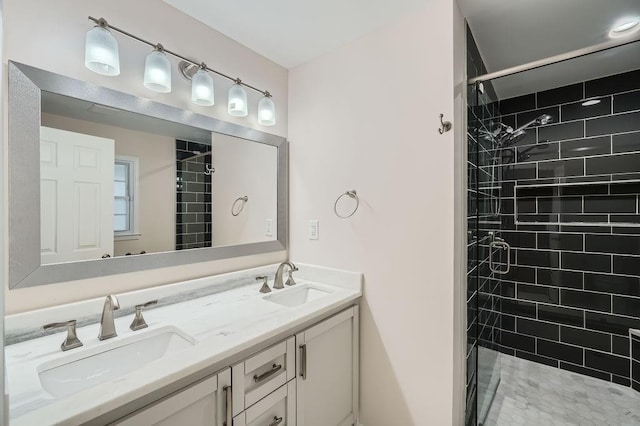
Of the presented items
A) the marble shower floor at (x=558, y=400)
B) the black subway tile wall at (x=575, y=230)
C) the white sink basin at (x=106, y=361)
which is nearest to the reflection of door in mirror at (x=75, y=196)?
the white sink basin at (x=106, y=361)

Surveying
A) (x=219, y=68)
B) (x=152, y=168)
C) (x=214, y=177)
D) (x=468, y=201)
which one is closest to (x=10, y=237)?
(x=152, y=168)

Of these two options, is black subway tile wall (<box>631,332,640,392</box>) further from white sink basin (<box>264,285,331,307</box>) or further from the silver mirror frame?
the silver mirror frame

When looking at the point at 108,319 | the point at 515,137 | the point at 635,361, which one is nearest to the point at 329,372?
the point at 108,319

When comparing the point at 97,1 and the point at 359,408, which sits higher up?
the point at 97,1

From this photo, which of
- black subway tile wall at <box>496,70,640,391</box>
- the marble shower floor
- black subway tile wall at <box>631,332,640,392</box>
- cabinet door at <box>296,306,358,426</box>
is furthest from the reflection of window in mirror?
black subway tile wall at <box>631,332,640,392</box>

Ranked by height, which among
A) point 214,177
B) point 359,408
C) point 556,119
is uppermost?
point 556,119

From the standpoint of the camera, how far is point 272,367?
1.25m

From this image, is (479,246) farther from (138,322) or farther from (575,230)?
(138,322)

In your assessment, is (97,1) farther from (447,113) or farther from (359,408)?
(359,408)

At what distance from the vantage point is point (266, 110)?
1917 millimetres

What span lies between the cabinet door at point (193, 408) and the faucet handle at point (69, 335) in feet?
1.39

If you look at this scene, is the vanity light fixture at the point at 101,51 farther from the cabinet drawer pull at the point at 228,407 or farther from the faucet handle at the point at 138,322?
the cabinet drawer pull at the point at 228,407

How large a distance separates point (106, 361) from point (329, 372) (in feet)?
3.20

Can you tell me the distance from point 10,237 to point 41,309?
291 millimetres
